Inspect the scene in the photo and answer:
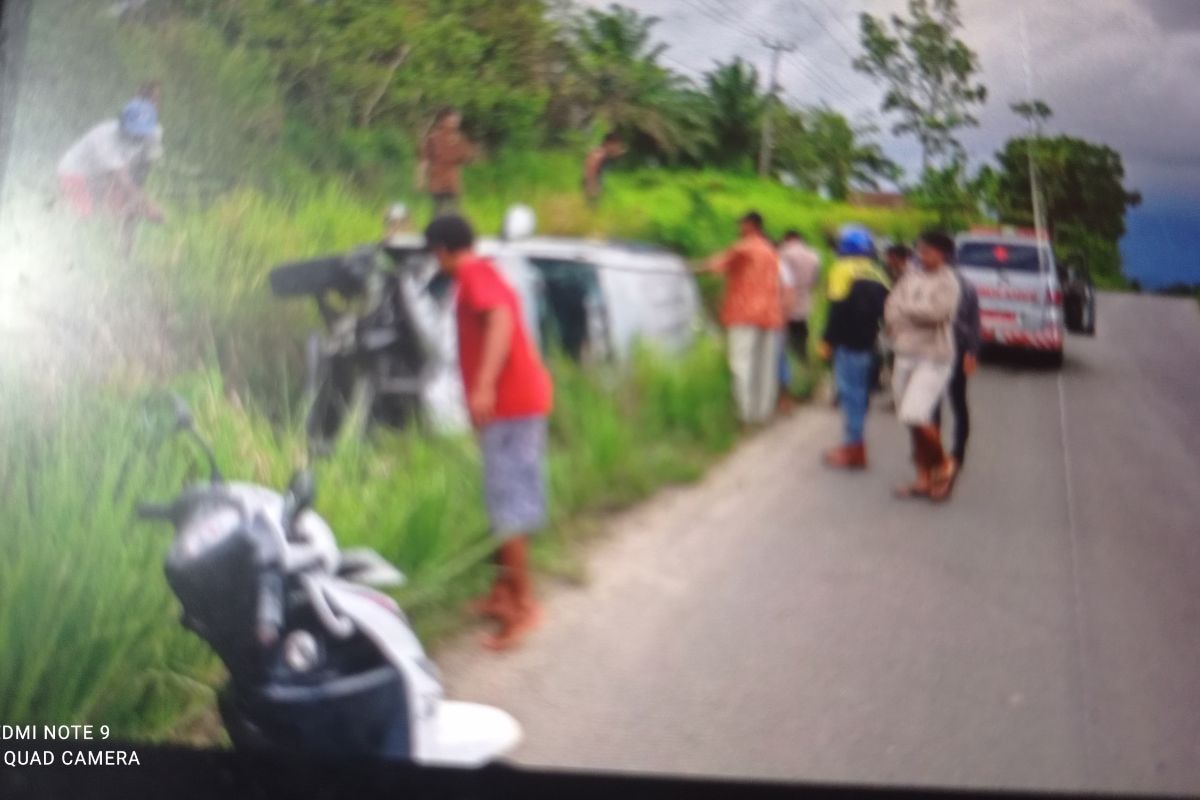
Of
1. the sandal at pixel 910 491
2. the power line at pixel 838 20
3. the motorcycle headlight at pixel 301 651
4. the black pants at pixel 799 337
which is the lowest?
the motorcycle headlight at pixel 301 651

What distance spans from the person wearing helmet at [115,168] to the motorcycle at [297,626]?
73 cm

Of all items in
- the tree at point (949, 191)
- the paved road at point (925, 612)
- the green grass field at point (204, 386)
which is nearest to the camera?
the paved road at point (925, 612)

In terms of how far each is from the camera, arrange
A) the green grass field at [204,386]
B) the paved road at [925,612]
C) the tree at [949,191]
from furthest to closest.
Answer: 1. the tree at [949,191]
2. the green grass field at [204,386]
3. the paved road at [925,612]

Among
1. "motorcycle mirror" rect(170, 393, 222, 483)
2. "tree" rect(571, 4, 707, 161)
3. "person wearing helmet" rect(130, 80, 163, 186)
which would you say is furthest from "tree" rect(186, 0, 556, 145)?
"motorcycle mirror" rect(170, 393, 222, 483)

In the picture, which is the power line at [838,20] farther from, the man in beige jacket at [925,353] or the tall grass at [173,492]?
the tall grass at [173,492]

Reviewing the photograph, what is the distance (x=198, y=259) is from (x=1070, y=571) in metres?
Answer: 2.23

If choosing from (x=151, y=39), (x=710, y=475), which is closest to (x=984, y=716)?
(x=710, y=475)

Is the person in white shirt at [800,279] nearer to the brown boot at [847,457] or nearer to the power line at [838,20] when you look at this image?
the brown boot at [847,457]

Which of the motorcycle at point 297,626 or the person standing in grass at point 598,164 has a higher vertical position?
the person standing in grass at point 598,164

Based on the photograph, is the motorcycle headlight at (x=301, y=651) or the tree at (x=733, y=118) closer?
the motorcycle headlight at (x=301, y=651)

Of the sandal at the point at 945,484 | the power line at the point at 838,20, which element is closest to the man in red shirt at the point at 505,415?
the sandal at the point at 945,484

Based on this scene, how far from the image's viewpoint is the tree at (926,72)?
9.61ft

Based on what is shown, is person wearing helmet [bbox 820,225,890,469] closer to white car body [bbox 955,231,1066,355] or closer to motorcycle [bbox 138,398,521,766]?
white car body [bbox 955,231,1066,355]

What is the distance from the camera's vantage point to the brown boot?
114 inches
